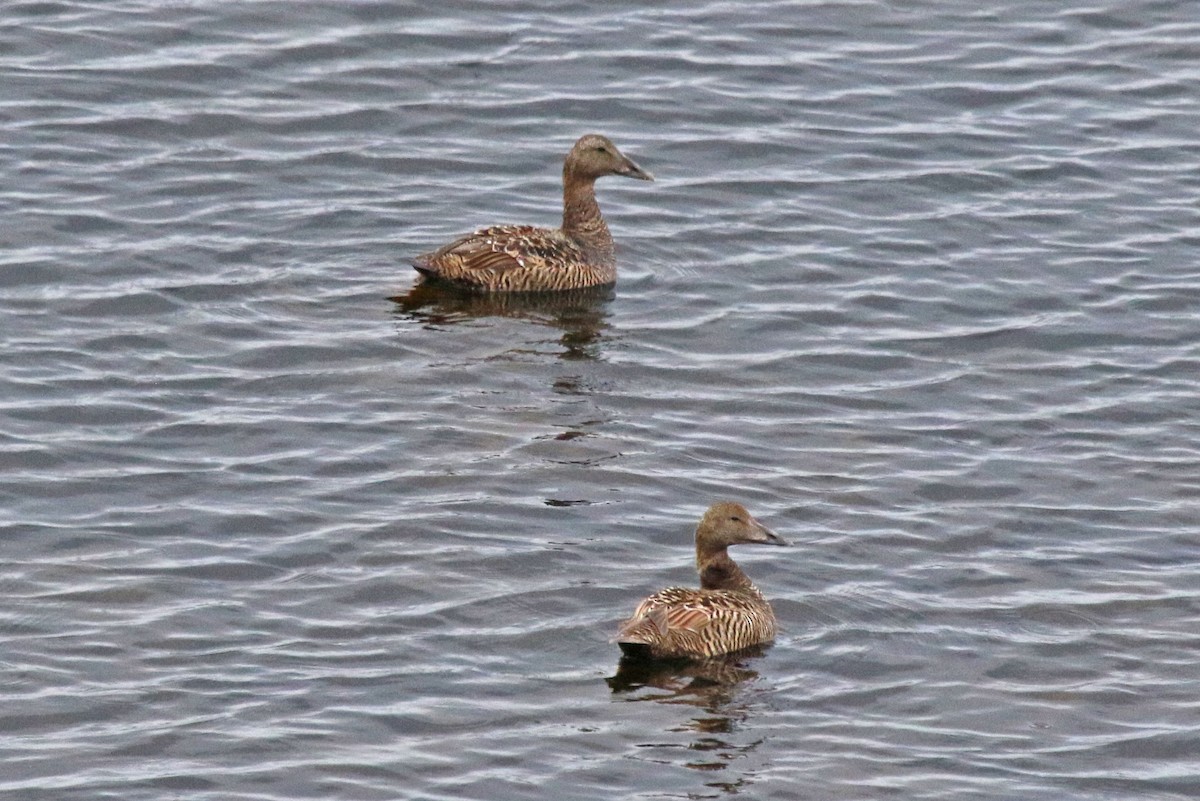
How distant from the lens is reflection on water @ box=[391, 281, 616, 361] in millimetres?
16219

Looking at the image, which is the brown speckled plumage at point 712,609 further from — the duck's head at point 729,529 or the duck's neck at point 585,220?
the duck's neck at point 585,220

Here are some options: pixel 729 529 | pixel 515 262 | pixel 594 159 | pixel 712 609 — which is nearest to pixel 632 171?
pixel 594 159

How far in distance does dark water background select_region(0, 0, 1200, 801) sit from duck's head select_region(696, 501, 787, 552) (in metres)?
0.41

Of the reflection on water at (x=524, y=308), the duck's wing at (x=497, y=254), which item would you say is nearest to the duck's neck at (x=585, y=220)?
the duck's wing at (x=497, y=254)

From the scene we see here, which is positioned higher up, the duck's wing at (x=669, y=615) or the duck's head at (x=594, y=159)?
the duck's head at (x=594, y=159)

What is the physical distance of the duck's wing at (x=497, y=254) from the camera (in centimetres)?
1659

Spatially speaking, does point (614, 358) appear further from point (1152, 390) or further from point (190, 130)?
point (190, 130)

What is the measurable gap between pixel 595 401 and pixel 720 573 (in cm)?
282

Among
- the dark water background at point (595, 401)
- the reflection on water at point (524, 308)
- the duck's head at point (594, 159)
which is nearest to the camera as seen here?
the dark water background at point (595, 401)

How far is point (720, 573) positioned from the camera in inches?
489

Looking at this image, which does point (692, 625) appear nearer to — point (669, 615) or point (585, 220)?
point (669, 615)

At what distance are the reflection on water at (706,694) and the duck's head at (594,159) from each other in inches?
245

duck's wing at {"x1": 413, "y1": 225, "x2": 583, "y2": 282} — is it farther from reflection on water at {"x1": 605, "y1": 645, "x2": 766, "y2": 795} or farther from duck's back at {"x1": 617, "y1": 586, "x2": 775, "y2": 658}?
reflection on water at {"x1": 605, "y1": 645, "x2": 766, "y2": 795}

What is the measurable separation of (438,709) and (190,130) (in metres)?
9.04
